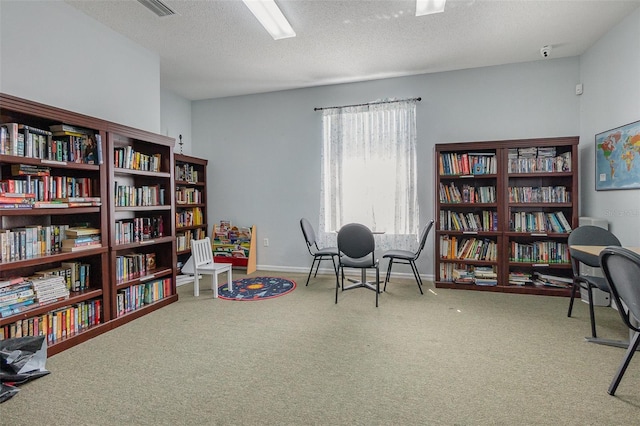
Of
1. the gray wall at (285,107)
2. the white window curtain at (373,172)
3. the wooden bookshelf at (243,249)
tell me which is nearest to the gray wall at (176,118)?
the gray wall at (285,107)

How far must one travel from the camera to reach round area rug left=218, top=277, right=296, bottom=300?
3658mm

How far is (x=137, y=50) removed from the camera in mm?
3422

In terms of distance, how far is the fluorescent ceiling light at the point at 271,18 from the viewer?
273cm

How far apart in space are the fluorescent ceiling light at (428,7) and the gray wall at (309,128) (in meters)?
1.54

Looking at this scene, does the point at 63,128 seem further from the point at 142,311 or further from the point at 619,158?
the point at 619,158

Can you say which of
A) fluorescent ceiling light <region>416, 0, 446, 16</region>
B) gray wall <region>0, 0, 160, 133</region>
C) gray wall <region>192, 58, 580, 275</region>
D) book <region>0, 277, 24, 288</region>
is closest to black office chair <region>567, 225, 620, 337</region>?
gray wall <region>192, 58, 580, 275</region>

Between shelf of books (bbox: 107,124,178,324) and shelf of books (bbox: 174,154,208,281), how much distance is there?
1048 mm

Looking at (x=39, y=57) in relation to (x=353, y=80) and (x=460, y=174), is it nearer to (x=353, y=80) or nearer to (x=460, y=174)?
(x=353, y=80)

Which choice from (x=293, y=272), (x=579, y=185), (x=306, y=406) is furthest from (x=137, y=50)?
(x=579, y=185)

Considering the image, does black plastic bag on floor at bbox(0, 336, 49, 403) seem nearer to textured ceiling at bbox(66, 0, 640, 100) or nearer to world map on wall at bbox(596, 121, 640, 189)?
textured ceiling at bbox(66, 0, 640, 100)

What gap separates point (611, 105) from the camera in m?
3.28

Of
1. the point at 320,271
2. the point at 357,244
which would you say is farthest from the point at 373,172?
the point at 320,271

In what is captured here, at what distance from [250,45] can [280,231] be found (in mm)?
2659

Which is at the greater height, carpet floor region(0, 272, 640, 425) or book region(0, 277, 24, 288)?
book region(0, 277, 24, 288)
